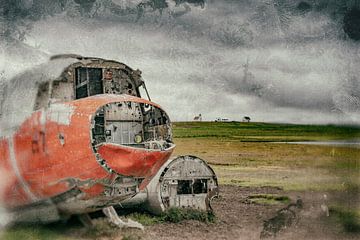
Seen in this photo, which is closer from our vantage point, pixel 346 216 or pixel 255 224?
pixel 255 224

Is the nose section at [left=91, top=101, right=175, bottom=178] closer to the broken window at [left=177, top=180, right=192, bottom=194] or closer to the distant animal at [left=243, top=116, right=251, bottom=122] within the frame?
the broken window at [left=177, top=180, right=192, bottom=194]

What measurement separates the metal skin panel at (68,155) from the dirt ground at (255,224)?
7.13ft

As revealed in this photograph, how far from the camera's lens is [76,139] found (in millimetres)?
6484

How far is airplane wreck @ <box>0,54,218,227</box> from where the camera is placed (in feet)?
21.4

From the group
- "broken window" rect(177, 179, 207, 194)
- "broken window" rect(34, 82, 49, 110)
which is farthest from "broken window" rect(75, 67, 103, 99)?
"broken window" rect(177, 179, 207, 194)

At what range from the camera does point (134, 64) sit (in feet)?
29.6

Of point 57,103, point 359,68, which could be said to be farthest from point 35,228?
point 359,68

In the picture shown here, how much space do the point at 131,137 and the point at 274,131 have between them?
381 cm

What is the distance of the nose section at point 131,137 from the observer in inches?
255

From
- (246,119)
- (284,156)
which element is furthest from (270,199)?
(246,119)

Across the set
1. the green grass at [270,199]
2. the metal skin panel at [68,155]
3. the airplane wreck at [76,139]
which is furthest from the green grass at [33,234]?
the green grass at [270,199]

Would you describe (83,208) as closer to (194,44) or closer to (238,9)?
(194,44)

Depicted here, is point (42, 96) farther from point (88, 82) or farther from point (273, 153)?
point (273, 153)

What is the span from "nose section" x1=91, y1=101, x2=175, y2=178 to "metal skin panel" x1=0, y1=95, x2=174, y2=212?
0.01 metres
